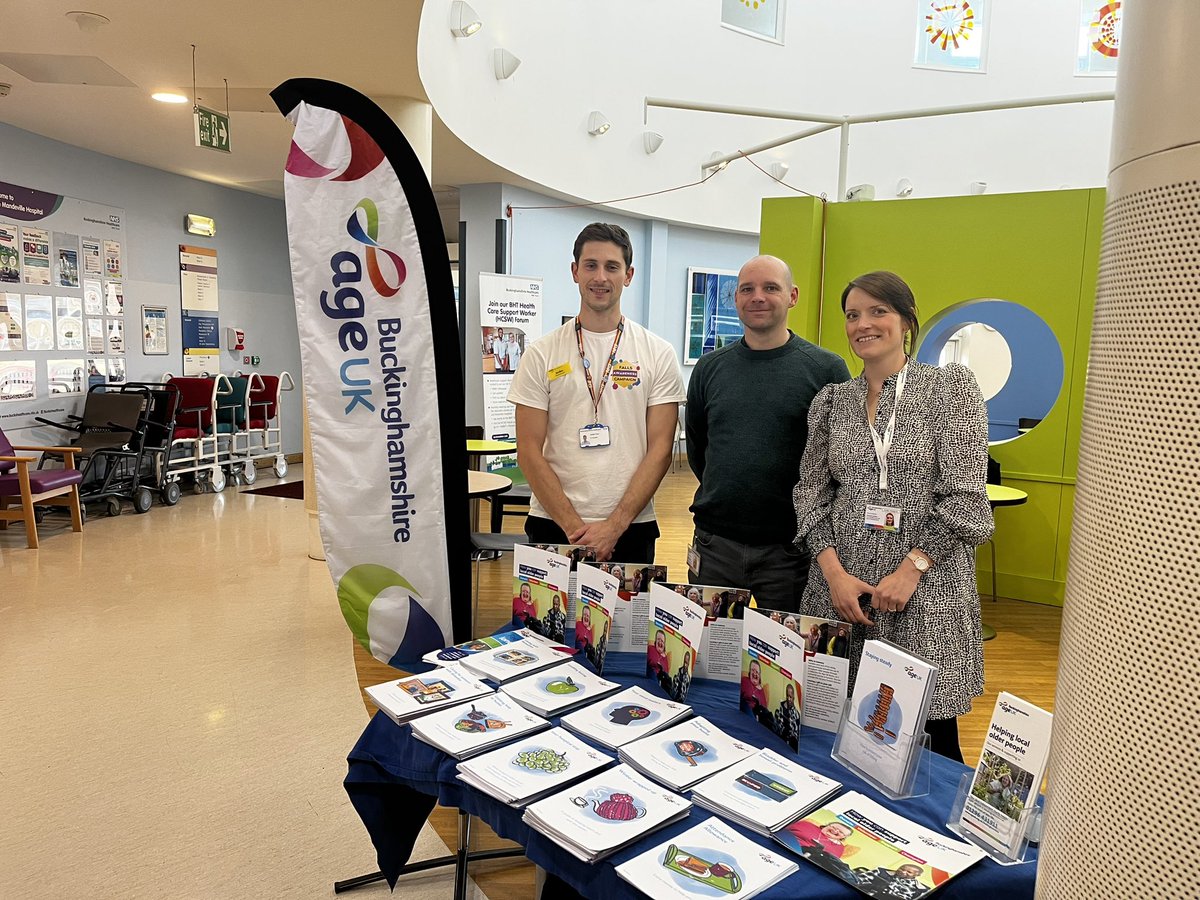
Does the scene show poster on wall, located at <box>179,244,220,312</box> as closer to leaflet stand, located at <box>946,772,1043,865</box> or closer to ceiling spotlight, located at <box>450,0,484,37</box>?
ceiling spotlight, located at <box>450,0,484,37</box>

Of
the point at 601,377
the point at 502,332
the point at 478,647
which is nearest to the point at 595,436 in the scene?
the point at 601,377

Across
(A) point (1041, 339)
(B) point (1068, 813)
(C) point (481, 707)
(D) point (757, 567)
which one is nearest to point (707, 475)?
(D) point (757, 567)

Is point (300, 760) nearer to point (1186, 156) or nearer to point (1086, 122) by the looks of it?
point (1186, 156)

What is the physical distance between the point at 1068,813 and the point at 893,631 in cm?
126

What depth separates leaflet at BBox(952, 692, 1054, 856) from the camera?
4.07 ft

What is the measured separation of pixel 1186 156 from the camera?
635mm

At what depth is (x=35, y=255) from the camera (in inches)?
289

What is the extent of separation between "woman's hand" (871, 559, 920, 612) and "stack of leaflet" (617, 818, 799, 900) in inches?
33.2

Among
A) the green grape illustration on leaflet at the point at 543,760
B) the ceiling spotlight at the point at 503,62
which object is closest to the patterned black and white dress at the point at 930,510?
the green grape illustration on leaflet at the point at 543,760

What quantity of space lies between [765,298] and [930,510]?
2.55 ft

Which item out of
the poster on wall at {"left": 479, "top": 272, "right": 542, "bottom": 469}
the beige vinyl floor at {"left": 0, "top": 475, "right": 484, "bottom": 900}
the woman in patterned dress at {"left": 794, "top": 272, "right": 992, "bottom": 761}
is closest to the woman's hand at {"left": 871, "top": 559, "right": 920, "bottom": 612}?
the woman in patterned dress at {"left": 794, "top": 272, "right": 992, "bottom": 761}

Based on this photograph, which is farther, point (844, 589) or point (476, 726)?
point (844, 589)

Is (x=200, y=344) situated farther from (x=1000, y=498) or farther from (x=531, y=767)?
(x=531, y=767)

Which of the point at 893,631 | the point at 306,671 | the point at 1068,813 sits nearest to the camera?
the point at 1068,813
